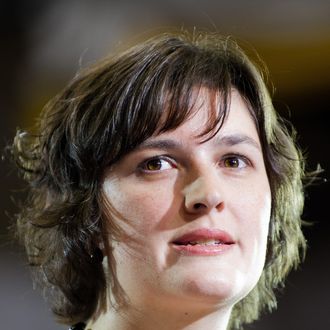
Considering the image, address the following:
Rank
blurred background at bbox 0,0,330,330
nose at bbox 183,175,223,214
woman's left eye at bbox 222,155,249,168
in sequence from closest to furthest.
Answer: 1. nose at bbox 183,175,223,214
2. woman's left eye at bbox 222,155,249,168
3. blurred background at bbox 0,0,330,330

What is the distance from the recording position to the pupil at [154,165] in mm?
1334

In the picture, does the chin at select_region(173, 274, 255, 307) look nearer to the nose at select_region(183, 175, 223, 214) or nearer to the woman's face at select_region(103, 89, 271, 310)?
the woman's face at select_region(103, 89, 271, 310)

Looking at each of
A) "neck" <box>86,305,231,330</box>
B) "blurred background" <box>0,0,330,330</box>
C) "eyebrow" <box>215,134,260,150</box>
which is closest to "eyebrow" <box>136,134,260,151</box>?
"eyebrow" <box>215,134,260,150</box>

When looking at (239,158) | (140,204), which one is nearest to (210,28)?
(239,158)

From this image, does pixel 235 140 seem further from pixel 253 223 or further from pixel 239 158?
pixel 253 223

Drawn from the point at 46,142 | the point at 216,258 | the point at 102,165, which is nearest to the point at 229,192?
the point at 216,258

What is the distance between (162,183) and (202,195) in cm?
9

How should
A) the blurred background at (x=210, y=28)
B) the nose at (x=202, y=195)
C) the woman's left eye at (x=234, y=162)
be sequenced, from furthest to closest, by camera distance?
the blurred background at (x=210, y=28) < the woman's left eye at (x=234, y=162) < the nose at (x=202, y=195)

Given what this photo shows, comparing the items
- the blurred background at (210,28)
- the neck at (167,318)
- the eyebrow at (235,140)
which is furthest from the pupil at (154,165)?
the blurred background at (210,28)

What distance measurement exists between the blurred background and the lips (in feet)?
4.20

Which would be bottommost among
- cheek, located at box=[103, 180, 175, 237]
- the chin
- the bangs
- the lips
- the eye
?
the chin

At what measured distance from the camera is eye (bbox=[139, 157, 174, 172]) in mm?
1330

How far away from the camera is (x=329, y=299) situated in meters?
2.52

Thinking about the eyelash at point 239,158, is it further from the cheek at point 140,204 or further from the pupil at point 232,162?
the cheek at point 140,204
